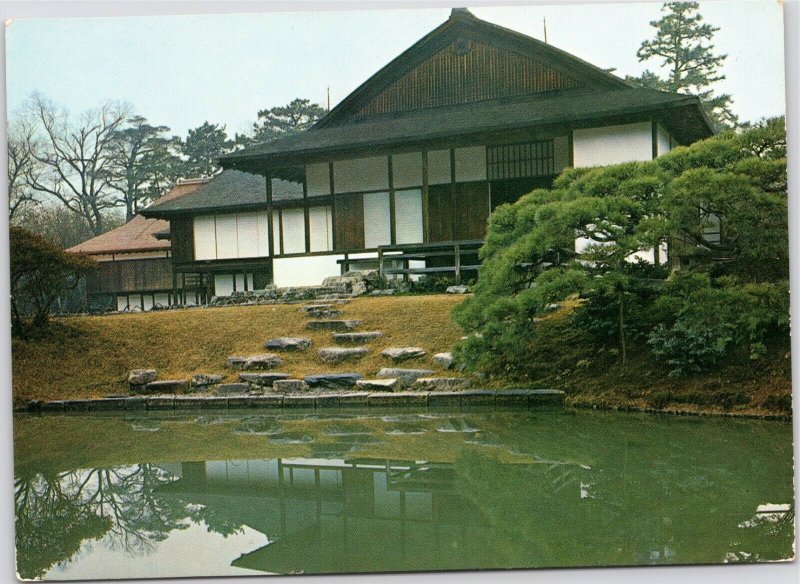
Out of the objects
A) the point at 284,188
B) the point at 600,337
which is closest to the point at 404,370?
the point at 600,337

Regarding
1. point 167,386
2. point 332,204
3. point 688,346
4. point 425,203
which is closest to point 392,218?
point 425,203

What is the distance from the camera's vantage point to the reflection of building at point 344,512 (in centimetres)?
390

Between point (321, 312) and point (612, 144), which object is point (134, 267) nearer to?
point (321, 312)

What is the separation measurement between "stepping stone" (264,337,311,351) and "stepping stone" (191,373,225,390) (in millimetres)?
540

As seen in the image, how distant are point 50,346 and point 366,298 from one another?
273cm

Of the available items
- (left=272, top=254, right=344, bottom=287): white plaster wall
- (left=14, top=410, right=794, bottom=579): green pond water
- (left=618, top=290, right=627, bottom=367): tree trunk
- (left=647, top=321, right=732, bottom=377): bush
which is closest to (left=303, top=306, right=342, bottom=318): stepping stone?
(left=272, top=254, right=344, bottom=287): white plaster wall

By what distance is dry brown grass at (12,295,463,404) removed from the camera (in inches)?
231

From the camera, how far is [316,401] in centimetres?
612

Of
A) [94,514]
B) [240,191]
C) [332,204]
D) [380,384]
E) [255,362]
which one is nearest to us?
[94,514]

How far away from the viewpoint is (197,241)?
8.45m

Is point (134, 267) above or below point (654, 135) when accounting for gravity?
below

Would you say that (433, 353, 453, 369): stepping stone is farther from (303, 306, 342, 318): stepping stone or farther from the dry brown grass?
(303, 306, 342, 318): stepping stone

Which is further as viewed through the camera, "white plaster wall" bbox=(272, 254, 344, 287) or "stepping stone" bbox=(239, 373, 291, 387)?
"white plaster wall" bbox=(272, 254, 344, 287)

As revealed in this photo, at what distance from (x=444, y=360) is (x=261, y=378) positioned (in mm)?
1511
